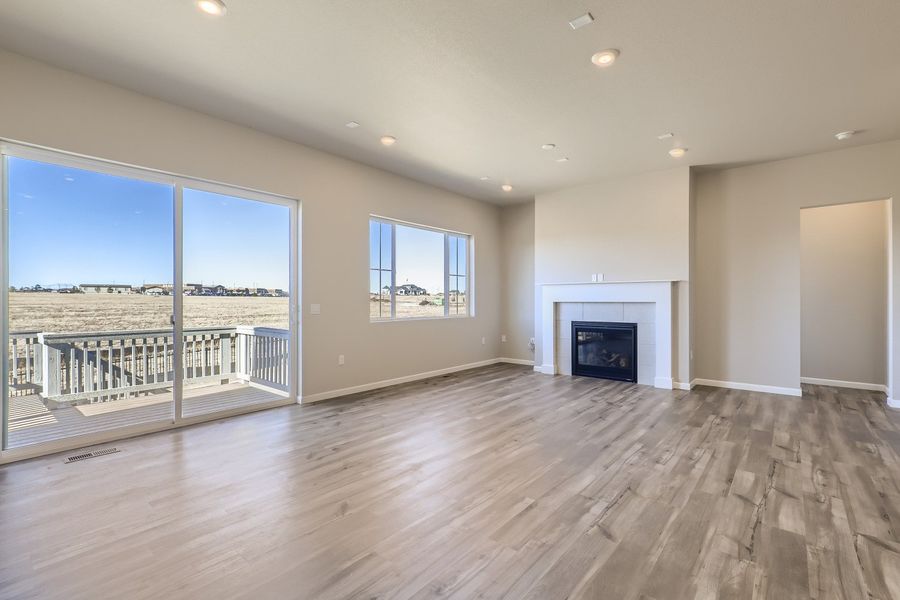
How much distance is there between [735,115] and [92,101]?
5594 millimetres

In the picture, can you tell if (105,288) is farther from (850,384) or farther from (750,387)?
(850,384)

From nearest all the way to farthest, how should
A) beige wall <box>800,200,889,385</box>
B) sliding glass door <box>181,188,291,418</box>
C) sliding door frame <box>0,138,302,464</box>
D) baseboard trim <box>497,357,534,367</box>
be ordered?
sliding door frame <box>0,138,302,464</box> < sliding glass door <box>181,188,291,418</box> < beige wall <box>800,200,889,385</box> < baseboard trim <box>497,357,534,367</box>

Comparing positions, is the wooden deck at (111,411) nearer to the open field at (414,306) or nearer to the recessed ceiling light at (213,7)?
the open field at (414,306)

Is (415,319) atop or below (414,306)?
below

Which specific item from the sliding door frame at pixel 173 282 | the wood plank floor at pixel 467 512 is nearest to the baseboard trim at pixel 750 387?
the wood plank floor at pixel 467 512

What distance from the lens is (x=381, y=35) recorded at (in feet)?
8.82

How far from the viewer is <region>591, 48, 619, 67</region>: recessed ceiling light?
2838mm

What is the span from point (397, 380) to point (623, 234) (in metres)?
3.85

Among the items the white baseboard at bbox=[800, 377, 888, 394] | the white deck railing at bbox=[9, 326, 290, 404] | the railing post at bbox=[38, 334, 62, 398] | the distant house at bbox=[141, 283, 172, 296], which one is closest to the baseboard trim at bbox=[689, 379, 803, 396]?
the white baseboard at bbox=[800, 377, 888, 394]

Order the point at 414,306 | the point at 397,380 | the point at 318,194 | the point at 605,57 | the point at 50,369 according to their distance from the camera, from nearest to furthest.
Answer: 1. the point at 605,57
2. the point at 50,369
3. the point at 318,194
4. the point at 397,380
5. the point at 414,306

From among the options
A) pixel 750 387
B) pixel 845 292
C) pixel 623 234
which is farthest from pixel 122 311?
pixel 845 292

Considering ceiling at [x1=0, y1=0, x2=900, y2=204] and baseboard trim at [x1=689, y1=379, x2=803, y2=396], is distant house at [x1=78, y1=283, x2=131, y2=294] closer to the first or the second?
ceiling at [x1=0, y1=0, x2=900, y2=204]

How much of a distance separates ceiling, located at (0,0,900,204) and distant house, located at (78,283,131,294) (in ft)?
Result: 5.46

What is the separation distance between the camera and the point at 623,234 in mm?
5836
